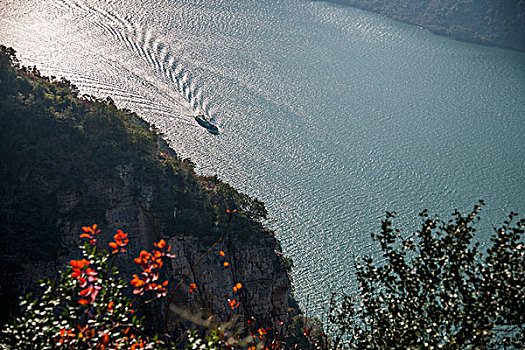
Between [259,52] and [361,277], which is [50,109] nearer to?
[361,277]

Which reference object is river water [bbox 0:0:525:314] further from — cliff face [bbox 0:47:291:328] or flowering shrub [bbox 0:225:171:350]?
flowering shrub [bbox 0:225:171:350]

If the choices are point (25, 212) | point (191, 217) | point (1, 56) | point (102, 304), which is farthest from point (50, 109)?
point (102, 304)

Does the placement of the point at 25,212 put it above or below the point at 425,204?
below

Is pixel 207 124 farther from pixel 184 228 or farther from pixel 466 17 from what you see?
pixel 466 17

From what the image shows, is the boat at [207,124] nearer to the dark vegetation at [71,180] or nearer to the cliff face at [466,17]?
the dark vegetation at [71,180]

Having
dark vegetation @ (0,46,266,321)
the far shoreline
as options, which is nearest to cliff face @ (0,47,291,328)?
dark vegetation @ (0,46,266,321)

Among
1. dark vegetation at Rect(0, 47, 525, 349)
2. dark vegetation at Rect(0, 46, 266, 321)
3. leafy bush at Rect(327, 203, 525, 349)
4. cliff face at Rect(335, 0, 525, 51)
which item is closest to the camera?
leafy bush at Rect(327, 203, 525, 349)

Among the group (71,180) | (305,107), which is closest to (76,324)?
(71,180)
